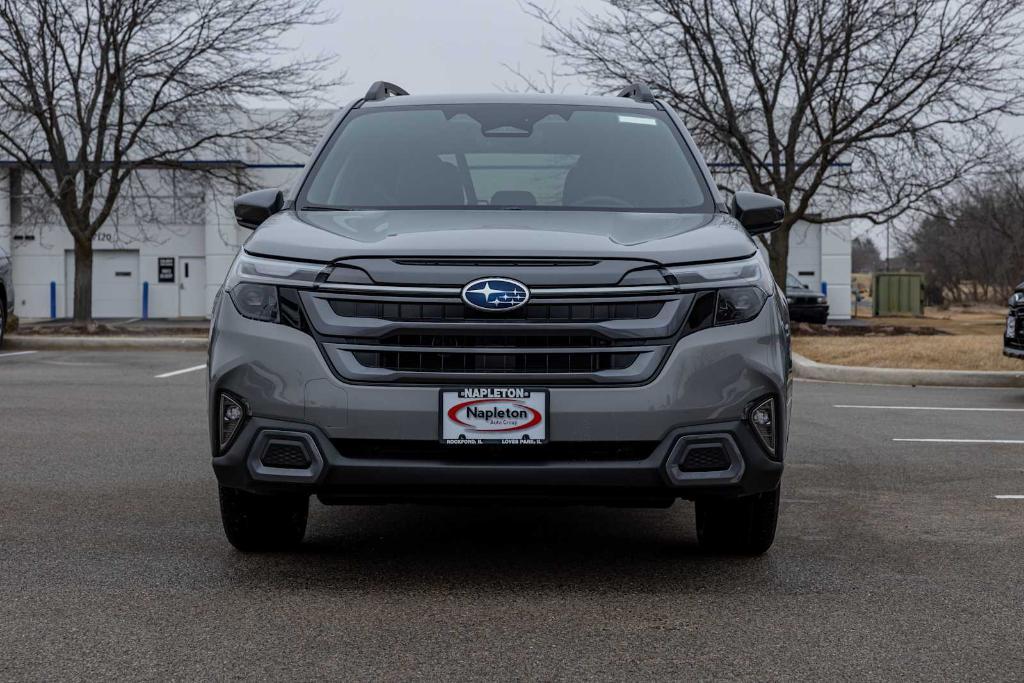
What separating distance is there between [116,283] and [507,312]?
127 ft

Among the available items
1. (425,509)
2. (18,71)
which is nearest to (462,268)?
(425,509)

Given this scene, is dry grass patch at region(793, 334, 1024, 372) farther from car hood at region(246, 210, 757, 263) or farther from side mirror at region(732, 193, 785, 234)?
car hood at region(246, 210, 757, 263)

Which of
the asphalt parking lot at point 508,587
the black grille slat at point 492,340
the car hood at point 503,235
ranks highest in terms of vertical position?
the car hood at point 503,235

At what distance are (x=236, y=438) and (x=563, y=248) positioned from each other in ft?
4.29

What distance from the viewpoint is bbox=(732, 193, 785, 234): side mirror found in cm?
550

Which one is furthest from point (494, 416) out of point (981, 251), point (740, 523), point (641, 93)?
point (981, 251)

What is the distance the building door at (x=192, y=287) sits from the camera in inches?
1598

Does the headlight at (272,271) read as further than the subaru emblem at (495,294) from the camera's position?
Yes

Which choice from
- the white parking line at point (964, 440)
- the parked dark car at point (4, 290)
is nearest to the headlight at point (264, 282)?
the white parking line at point (964, 440)

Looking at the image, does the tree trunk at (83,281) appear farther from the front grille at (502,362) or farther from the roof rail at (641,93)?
the front grille at (502,362)

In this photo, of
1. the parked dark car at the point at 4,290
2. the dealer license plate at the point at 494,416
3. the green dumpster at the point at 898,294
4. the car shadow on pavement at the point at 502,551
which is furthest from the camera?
the green dumpster at the point at 898,294

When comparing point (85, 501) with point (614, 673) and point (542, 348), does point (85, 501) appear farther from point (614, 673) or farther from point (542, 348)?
point (614, 673)

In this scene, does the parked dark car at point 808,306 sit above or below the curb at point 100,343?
above

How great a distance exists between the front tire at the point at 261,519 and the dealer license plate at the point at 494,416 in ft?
2.70
